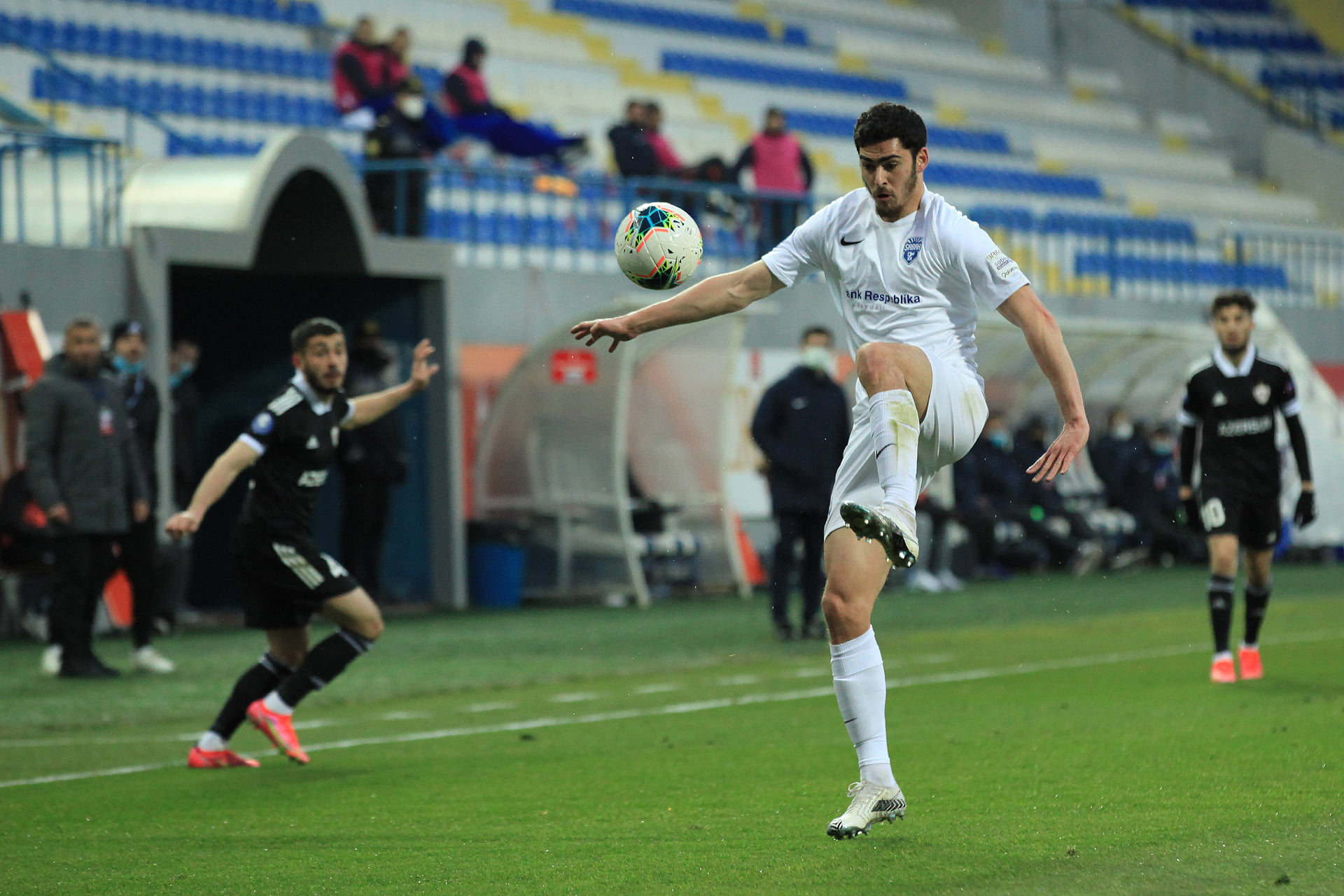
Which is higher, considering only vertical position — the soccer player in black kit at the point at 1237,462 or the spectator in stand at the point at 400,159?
the spectator in stand at the point at 400,159

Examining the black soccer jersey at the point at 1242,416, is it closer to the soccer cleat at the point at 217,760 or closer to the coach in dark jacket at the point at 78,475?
the soccer cleat at the point at 217,760

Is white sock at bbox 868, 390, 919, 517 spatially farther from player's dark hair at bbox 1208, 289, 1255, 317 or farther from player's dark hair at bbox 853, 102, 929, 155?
player's dark hair at bbox 1208, 289, 1255, 317

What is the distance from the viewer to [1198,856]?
204 inches

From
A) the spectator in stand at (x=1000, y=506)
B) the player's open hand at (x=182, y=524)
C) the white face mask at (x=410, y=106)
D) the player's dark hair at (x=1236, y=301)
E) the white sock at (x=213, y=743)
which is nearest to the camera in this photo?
the player's open hand at (x=182, y=524)

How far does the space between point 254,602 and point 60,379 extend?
4217mm

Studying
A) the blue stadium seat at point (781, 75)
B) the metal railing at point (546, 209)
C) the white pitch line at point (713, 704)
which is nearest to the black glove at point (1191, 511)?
the white pitch line at point (713, 704)

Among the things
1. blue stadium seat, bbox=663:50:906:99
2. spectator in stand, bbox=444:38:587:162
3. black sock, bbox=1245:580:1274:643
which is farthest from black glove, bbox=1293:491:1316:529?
blue stadium seat, bbox=663:50:906:99

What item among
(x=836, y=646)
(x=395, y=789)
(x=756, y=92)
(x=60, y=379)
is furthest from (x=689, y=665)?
(x=756, y=92)

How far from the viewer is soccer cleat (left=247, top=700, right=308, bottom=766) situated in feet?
25.6

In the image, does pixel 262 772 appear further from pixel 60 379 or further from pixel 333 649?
pixel 60 379

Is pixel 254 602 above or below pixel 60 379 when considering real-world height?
below

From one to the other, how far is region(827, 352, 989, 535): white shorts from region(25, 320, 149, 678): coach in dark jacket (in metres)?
6.84

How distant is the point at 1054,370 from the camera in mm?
5590

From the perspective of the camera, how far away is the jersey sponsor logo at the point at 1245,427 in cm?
1006
